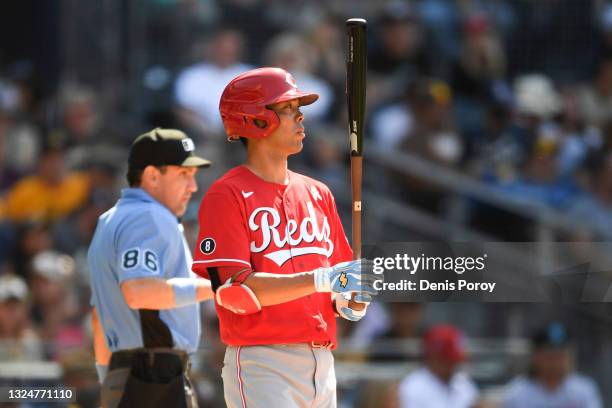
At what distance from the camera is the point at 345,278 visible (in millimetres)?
3547

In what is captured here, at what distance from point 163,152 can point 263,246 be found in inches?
34.2

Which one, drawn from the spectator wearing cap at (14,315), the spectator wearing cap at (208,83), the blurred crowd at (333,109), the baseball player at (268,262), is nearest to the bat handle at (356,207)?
the baseball player at (268,262)

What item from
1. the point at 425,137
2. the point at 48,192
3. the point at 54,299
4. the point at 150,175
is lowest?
the point at 54,299

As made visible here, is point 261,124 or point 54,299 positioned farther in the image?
point 54,299

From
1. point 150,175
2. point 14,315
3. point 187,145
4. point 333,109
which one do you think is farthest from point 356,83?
point 333,109

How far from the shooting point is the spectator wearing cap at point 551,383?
7258 millimetres

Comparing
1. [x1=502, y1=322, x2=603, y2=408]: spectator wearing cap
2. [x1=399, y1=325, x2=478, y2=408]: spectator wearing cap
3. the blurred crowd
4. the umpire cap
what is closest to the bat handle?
the umpire cap

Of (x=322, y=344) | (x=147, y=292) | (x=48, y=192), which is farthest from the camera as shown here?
(x=48, y=192)

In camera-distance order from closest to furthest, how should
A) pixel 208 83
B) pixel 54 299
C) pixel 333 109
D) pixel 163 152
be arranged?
pixel 163 152, pixel 54 299, pixel 208 83, pixel 333 109

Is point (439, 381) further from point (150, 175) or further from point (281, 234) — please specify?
point (281, 234)

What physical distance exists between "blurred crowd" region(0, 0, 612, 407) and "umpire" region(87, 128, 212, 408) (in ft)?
12.1

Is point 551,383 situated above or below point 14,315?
below
